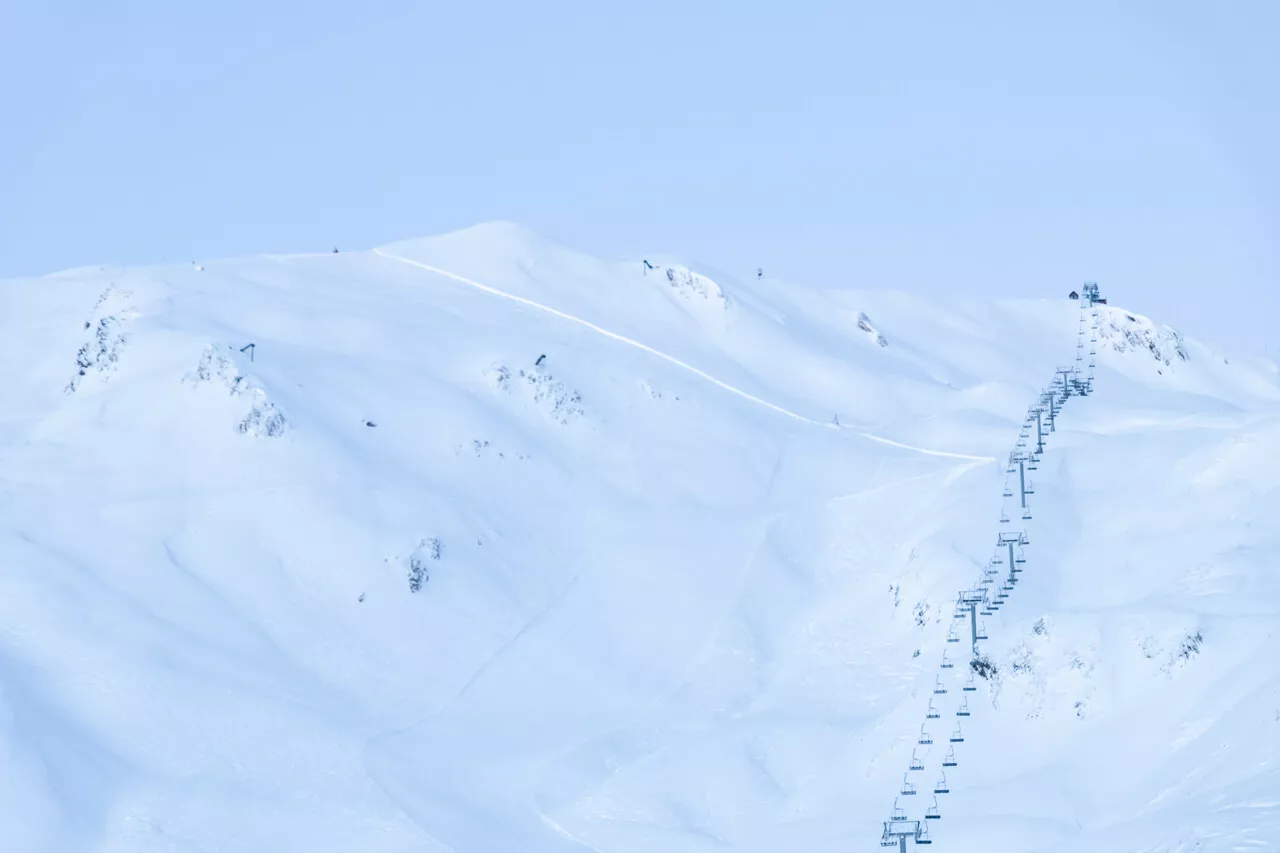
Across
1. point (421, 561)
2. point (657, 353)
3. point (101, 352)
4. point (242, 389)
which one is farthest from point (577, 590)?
point (101, 352)

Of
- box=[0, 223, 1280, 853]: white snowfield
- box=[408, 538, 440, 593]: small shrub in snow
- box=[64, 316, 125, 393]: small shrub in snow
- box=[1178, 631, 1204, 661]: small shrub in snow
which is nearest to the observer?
box=[0, 223, 1280, 853]: white snowfield

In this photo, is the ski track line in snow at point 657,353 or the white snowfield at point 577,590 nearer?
the white snowfield at point 577,590

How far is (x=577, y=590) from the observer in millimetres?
67625

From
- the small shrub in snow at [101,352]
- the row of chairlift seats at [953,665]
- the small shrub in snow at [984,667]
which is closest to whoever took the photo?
the row of chairlift seats at [953,665]

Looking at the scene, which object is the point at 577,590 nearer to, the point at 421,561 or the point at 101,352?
the point at 421,561

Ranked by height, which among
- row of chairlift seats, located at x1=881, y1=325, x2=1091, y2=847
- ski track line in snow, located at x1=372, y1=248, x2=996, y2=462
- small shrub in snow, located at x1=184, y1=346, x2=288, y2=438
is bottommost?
row of chairlift seats, located at x1=881, y1=325, x2=1091, y2=847

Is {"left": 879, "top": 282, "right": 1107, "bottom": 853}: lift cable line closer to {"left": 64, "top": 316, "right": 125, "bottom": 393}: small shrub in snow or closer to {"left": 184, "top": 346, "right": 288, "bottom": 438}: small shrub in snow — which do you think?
{"left": 184, "top": 346, "right": 288, "bottom": 438}: small shrub in snow

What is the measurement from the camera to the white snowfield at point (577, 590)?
53938 mm

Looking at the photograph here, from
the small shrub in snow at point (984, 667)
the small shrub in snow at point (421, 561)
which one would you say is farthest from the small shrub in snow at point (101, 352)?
the small shrub in snow at point (984, 667)

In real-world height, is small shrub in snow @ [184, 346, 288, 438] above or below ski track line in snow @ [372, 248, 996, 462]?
below

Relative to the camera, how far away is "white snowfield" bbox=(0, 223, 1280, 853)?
53.9 meters

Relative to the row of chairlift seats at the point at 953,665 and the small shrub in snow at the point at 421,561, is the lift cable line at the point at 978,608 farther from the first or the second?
the small shrub in snow at the point at 421,561

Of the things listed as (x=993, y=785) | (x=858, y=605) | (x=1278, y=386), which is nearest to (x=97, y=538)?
(x=858, y=605)

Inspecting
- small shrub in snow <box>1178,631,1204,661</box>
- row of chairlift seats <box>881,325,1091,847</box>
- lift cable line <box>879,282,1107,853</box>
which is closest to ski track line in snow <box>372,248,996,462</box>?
lift cable line <box>879,282,1107,853</box>
